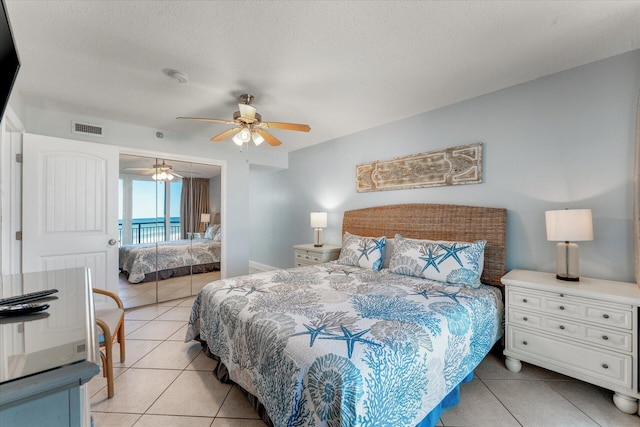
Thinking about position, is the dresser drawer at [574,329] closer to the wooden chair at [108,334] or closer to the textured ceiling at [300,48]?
the textured ceiling at [300,48]

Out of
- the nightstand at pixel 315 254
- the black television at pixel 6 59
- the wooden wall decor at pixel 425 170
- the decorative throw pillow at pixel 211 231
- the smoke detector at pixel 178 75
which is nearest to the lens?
the black television at pixel 6 59

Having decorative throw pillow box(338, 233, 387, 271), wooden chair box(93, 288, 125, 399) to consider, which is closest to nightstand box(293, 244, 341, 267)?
decorative throw pillow box(338, 233, 387, 271)

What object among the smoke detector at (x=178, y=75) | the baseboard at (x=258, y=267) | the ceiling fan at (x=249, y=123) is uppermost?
the smoke detector at (x=178, y=75)

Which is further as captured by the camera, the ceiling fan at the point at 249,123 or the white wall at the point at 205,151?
the white wall at the point at 205,151

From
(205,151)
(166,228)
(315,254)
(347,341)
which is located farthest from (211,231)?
(347,341)

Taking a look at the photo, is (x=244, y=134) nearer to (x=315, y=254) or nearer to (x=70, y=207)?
(x=315, y=254)

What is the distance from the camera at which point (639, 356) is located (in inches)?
67.3

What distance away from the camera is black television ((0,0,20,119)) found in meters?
1.20

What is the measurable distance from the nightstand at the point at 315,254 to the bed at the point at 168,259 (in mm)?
1363

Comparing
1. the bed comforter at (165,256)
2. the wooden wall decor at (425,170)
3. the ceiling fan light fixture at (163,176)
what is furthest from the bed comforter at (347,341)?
the ceiling fan light fixture at (163,176)

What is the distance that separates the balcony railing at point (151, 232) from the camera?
3.66m

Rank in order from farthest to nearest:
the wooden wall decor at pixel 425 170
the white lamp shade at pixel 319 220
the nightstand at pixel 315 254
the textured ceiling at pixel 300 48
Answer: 1. the white lamp shade at pixel 319 220
2. the nightstand at pixel 315 254
3. the wooden wall decor at pixel 425 170
4. the textured ceiling at pixel 300 48

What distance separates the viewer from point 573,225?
6.64 ft

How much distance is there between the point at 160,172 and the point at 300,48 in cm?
291
